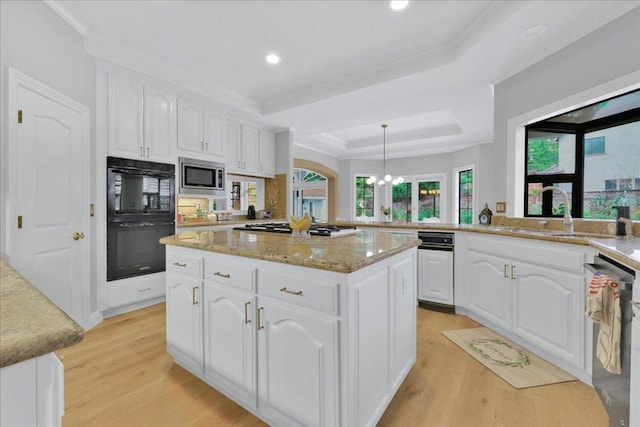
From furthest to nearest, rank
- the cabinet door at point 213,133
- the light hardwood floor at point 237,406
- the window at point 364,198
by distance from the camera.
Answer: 1. the window at point 364,198
2. the cabinet door at point 213,133
3. the light hardwood floor at point 237,406

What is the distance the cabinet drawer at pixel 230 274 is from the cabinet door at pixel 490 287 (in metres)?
2.12

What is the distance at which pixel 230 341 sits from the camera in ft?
5.12

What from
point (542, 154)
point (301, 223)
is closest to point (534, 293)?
point (542, 154)

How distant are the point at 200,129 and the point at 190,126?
5.8 inches

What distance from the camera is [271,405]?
1395 millimetres

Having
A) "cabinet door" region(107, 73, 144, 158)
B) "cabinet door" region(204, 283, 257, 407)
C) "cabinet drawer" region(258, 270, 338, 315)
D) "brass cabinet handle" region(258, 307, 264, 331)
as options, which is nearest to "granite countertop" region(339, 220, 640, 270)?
"cabinet drawer" region(258, 270, 338, 315)

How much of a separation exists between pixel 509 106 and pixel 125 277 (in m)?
4.43

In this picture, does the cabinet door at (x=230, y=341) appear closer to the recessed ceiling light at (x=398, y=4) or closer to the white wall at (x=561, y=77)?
the recessed ceiling light at (x=398, y=4)

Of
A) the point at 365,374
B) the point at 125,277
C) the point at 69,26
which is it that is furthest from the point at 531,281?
the point at 69,26

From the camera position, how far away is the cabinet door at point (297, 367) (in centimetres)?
119

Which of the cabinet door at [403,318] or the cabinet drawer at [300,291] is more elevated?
the cabinet drawer at [300,291]

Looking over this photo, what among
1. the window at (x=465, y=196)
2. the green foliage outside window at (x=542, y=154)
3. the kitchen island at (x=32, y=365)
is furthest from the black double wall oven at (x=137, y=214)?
the window at (x=465, y=196)

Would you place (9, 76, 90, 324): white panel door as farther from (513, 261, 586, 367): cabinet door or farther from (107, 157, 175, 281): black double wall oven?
(513, 261, 586, 367): cabinet door

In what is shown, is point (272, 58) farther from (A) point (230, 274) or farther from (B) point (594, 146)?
(B) point (594, 146)
